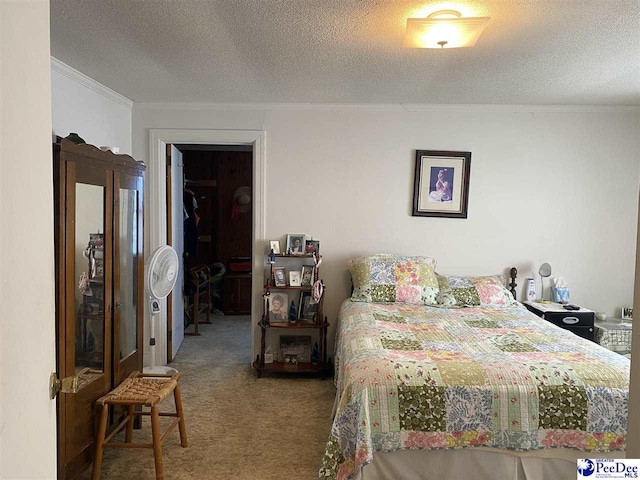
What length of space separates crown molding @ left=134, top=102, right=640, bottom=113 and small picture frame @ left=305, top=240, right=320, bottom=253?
1.13 meters

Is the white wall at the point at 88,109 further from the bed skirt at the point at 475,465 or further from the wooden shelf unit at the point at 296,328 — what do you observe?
the bed skirt at the point at 475,465

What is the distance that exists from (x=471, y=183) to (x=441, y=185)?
26 cm

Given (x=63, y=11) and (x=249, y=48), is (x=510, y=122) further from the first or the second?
(x=63, y=11)

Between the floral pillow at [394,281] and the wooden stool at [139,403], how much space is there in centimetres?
162

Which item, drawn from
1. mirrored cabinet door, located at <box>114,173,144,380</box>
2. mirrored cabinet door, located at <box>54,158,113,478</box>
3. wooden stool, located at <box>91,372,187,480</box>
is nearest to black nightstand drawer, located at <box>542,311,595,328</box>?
wooden stool, located at <box>91,372,187,480</box>

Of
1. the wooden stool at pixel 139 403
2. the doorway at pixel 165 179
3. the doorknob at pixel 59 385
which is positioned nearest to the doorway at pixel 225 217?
the doorway at pixel 165 179

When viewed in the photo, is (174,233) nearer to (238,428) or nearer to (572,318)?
(238,428)

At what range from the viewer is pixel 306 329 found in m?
4.30

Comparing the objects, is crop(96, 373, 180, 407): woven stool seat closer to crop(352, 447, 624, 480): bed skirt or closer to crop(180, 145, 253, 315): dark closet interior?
crop(352, 447, 624, 480): bed skirt

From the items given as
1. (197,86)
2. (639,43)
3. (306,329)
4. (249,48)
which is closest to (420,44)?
(249,48)

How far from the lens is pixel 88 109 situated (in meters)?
3.46

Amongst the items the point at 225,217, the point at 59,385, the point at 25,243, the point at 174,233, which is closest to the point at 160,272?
the point at 174,233

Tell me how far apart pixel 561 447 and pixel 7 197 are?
245cm

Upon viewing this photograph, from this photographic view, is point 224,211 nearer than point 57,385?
No
